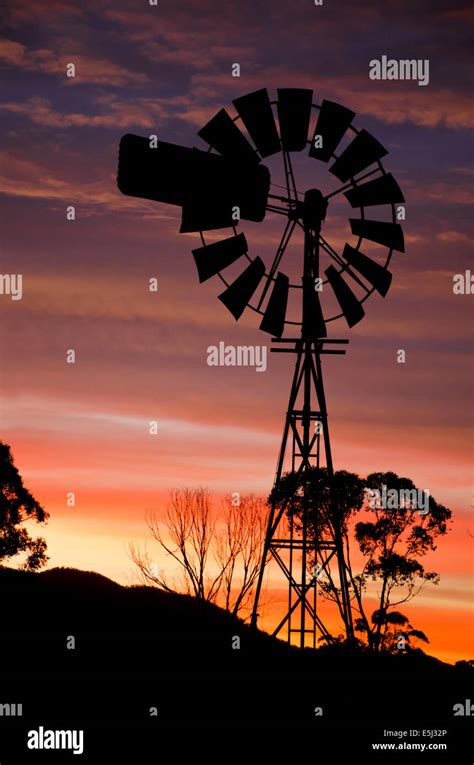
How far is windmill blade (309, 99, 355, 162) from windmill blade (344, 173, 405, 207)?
102cm

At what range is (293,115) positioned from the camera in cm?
1750

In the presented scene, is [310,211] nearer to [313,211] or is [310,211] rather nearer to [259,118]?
[313,211]

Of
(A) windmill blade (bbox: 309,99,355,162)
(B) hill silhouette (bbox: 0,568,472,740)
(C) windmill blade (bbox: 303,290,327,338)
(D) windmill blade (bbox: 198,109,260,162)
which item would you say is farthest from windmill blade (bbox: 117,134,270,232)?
(B) hill silhouette (bbox: 0,568,472,740)

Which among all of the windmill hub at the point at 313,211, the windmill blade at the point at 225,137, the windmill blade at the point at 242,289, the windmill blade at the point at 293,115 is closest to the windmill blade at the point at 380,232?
the windmill hub at the point at 313,211

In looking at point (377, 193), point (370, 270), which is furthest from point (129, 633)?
point (377, 193)

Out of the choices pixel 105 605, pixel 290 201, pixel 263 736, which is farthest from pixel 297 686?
pixel 290 201

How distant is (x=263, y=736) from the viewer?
15.3 m

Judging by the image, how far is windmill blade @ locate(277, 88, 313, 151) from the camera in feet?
57.1

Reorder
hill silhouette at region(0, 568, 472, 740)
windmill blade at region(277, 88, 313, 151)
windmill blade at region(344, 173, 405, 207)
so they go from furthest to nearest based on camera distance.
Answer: windmill blade at region(344, 173, 405, 207) → windmill blade at region(277, 88, 313, 151) → hill silhouette at region(0, 568, 472, 740)

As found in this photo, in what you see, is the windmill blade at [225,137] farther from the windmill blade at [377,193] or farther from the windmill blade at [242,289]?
the windmill blade at [377,193]

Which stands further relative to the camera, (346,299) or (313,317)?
(346,299)

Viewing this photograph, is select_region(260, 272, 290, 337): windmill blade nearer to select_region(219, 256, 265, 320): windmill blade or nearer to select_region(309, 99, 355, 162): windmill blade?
select_region(219, 256, 265, 320): windmill blade

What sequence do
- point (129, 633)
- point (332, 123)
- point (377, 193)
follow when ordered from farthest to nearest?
point (129, 633) < point (377, 193) < point (332, 123)

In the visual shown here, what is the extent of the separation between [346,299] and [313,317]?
33.3 inches
